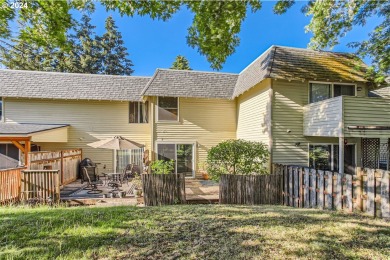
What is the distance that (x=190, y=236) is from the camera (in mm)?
3930

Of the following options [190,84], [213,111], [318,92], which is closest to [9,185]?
[190,84]

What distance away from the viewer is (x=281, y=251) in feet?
11.1

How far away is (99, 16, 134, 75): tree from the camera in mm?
34156

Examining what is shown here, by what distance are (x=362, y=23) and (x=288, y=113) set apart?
4.72 meters

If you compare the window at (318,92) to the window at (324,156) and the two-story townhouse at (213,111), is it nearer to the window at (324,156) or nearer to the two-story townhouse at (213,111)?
the two-story townhouse at (213,111)

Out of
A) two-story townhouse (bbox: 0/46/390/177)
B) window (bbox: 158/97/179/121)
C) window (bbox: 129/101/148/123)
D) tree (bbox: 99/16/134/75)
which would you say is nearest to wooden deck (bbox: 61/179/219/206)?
two-story townhouse (bbox: 0/46/390/177)

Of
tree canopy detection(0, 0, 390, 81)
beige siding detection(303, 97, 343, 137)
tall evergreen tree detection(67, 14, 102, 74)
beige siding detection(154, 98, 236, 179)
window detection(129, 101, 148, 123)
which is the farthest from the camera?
tall evergreen tree detection(67, 14, 102, 74)

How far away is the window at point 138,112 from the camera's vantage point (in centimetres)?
1506

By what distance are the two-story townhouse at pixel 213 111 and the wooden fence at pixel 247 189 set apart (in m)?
2.03

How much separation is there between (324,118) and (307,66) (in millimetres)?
2827

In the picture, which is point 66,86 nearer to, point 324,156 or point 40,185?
point 40,185

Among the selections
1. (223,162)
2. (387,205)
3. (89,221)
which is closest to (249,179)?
(223,162)

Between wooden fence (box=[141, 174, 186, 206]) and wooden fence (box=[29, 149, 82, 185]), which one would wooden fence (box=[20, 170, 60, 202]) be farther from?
wooden fence (box=[141, 174, 186, 206])

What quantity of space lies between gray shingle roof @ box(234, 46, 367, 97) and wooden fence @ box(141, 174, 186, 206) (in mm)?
6318
